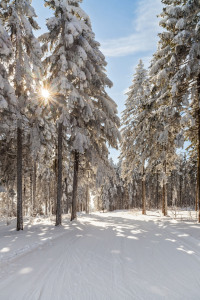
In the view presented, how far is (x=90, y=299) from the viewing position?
3434 mm

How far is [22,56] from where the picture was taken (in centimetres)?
1186

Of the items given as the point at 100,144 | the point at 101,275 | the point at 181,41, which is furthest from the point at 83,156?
the point at 101,275

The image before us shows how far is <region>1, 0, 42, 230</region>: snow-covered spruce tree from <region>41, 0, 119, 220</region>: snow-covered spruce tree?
1290 millimetres

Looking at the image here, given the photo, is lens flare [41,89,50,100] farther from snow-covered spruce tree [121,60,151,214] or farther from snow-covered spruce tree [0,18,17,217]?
snow-covered spruce tree [121,60,151,214]

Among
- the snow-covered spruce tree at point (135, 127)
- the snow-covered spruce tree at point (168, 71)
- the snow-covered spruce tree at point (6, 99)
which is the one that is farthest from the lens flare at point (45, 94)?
the snow-covered spruce tree at point (135, 127)

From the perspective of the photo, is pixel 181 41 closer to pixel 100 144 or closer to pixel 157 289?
pixel 100 144

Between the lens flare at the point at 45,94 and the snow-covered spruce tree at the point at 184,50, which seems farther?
the lens flare at the point at 45,94

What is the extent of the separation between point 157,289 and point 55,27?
48.4 feet

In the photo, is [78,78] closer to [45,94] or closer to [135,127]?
[45,94]

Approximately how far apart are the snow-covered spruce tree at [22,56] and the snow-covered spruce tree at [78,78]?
1290 mm

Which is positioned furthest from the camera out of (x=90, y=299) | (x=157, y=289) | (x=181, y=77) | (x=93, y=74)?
(x=93, y=74)

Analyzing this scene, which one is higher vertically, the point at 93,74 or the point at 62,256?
the point at 93,74

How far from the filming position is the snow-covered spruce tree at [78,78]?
12625mm

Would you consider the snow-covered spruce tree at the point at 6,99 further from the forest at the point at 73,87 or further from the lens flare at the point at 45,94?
the lens flare at the point at 45,94
